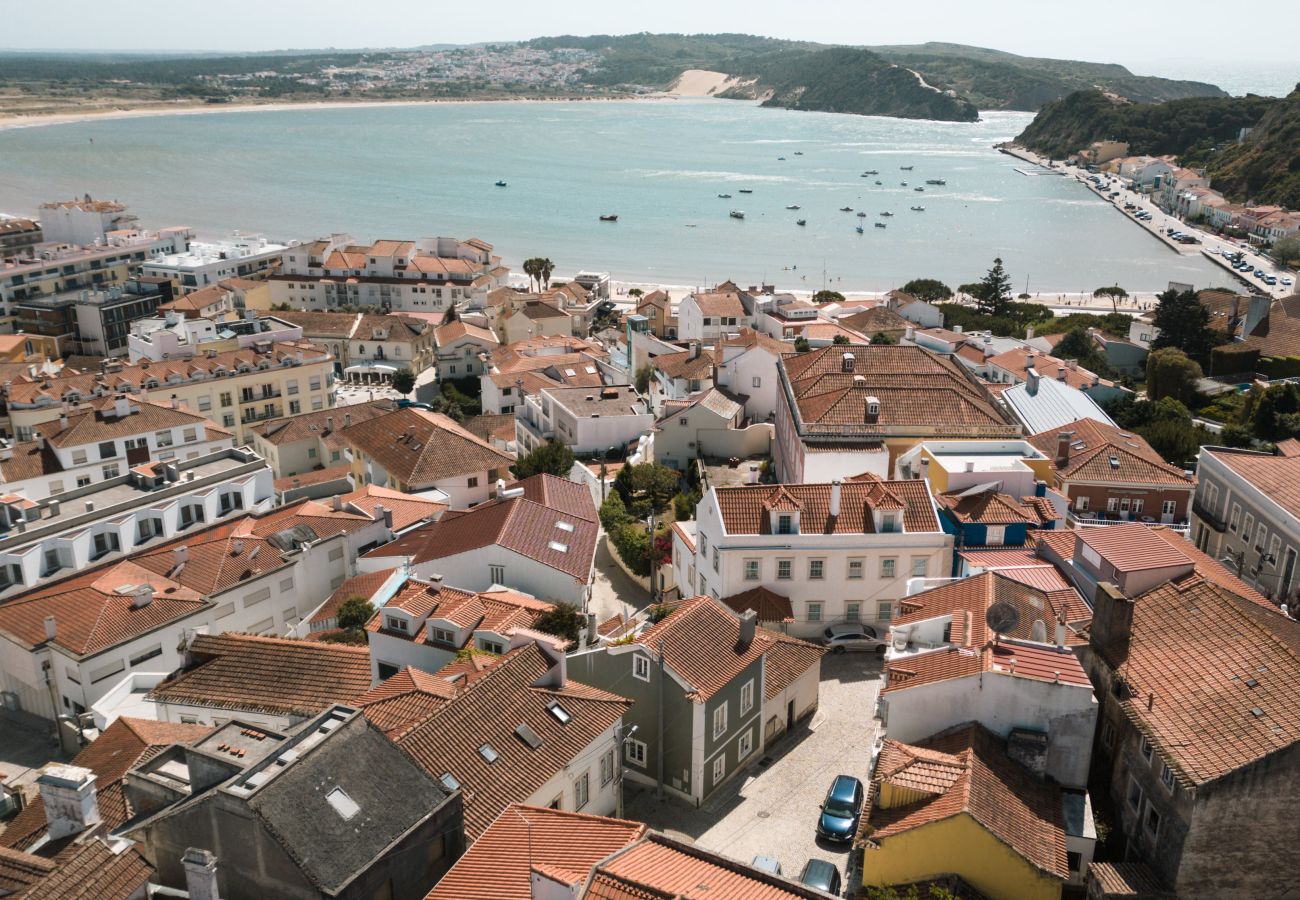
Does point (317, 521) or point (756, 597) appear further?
point (317, 521)

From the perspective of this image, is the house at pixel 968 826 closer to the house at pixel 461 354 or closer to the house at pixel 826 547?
the house at pixel 826 547

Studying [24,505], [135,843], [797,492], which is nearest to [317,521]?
[24,505]

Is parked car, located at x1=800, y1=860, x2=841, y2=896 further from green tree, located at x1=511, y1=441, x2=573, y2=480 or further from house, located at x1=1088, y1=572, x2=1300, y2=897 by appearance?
green tree, located at x1=511, y1=441, x2=573, y2=480

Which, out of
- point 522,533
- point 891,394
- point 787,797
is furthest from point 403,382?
point 787,797

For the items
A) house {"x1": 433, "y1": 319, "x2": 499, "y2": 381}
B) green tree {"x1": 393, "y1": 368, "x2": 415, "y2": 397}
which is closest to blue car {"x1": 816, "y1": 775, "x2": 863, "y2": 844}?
green tree {"x1": 393, "y1": 368, "x2": 415, "y2": 397}

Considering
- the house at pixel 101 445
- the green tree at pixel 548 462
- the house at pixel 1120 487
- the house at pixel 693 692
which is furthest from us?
the house at pixel 101 445

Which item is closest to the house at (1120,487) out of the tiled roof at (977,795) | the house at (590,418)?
the house at (590,418)

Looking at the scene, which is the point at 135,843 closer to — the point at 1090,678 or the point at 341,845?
the point at 341,845
